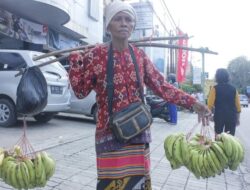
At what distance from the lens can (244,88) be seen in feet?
271


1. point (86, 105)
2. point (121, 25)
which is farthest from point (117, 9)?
point (86, 105)

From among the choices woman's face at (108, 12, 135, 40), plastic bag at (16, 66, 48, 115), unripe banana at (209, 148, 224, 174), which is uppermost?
woman's face at (108, 12, 135, 40)

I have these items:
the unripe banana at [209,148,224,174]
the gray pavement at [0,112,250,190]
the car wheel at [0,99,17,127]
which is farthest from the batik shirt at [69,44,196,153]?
the car wheel at [0,99,17,127]

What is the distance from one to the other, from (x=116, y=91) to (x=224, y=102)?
4.78 m

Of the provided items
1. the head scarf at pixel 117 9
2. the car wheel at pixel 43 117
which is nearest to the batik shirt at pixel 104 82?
the head scarf at pixel 117 9

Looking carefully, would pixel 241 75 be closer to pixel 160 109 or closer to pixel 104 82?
pixel 160 109

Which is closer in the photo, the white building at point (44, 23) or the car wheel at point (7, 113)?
the car wheel at point (7, 113)

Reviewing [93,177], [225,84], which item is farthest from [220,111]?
[93,177]

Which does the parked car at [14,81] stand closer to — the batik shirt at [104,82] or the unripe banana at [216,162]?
the batik shirt at [104,82]

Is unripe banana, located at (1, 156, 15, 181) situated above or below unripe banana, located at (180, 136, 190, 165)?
below

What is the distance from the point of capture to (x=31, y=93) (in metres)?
2.89

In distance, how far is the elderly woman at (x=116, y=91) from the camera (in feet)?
8.97

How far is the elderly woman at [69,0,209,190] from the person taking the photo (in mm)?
2734

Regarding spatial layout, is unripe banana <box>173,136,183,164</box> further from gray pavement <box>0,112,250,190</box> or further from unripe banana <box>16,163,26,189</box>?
gray pavement <box>0,112,250,190</box>
